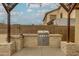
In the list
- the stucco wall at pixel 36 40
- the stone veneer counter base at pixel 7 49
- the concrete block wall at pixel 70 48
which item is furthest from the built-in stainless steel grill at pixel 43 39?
the stone veneer counter base at pixel 7 49

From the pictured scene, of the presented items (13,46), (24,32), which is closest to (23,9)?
(24,32)

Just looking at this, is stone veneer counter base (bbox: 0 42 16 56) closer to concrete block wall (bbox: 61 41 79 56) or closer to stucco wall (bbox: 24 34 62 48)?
stucco wall (bbox: 24 34 62 48)

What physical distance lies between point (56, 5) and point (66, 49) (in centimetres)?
76

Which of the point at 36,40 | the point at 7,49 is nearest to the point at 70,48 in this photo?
the point at 36,40

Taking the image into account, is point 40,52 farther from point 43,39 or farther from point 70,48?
point 70,48

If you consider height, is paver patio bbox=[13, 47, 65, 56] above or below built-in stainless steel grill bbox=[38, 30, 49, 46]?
below

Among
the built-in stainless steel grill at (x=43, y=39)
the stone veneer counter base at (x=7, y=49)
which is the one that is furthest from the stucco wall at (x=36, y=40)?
the stone veneer counter base at (x=7, y=49)

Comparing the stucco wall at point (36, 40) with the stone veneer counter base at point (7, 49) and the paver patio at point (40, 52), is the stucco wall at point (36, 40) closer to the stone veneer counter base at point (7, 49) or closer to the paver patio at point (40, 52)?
the paver patio at point (40, 52)

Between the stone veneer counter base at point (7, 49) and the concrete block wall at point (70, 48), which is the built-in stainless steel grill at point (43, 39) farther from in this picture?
the stone veneer counter base at point (7, 49)

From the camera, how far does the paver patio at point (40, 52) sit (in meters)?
3.34

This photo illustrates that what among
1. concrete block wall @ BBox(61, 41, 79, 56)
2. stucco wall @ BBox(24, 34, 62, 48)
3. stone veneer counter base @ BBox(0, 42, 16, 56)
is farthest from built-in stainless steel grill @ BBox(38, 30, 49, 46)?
stone veneer counter base @ BBox(0, 42, 16, 56)

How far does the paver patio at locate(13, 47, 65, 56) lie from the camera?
3336 millimetres

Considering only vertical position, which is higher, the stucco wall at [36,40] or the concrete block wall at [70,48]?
the stucco wall at [36,40]

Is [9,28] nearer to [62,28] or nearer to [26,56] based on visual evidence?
[26,56]
